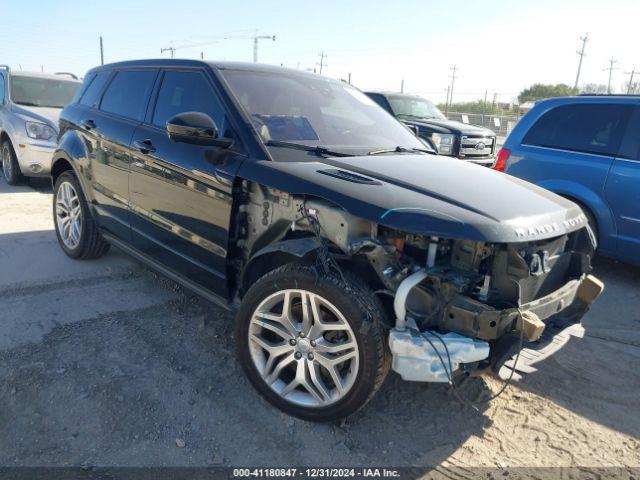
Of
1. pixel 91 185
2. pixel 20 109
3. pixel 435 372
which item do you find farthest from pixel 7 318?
pixel 20 109

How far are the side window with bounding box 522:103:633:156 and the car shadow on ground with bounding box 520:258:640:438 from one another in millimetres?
1655

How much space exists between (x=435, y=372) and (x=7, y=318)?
3.10 meters

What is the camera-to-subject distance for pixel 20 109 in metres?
8.49

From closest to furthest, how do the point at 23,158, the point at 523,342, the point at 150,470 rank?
the point at 150,470, the point at 523,342, the point at 23,158

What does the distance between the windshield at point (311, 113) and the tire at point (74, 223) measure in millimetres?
2197

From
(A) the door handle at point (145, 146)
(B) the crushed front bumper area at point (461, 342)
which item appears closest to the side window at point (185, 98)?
(A) the door handle at point (145, 146)

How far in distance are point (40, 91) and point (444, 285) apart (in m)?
9.23

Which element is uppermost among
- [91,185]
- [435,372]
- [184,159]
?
[184,159]

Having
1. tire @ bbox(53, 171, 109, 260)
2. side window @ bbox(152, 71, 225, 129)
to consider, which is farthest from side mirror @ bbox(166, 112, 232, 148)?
tire @ bbox(53, 171, 109, 260)

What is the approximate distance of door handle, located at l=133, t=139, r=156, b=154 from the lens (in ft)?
12.4

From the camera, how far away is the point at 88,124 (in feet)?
15.6

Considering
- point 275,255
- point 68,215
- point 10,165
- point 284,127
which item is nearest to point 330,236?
point 275,255

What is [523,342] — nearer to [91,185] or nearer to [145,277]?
[145,277]

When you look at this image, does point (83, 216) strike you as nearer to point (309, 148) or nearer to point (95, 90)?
point (95, 90)
